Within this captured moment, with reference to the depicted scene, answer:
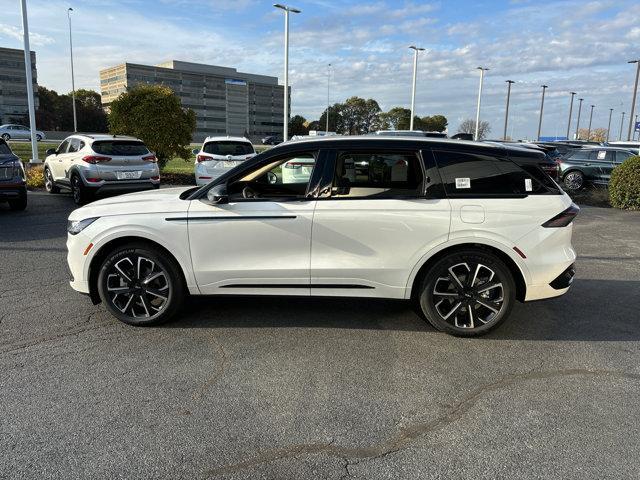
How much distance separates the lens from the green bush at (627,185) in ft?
43.4

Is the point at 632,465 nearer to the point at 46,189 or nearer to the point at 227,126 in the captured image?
the point at 46,189

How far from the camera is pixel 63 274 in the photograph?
626 centimetres

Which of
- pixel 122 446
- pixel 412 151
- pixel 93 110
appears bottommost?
pixel 122 446

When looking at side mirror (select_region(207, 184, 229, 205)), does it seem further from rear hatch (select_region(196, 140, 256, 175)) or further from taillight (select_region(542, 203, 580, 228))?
rear hatch (select_region(196, 140, 256, 175))

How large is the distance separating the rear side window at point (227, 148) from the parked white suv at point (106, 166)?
1533 millimetres

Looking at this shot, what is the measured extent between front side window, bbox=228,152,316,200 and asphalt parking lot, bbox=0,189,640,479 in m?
1.22

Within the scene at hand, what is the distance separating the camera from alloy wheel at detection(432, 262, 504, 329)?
431cm

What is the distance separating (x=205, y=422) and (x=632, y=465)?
8.00 ft

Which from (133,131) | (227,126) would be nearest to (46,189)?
(133,131)

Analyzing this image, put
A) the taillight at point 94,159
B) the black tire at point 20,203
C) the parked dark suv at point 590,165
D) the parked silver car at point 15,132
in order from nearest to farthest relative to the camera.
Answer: the black tire at point 20,203, the taillight at point 94,159, the parked dark suv at point 590,165, the parked silver car at point 15,132

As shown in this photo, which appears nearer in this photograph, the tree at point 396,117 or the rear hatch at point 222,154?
the rear hatch at point 222,154

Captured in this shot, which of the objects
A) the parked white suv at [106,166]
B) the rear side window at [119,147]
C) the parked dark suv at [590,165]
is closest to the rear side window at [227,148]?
the parked white suv at [106,166]

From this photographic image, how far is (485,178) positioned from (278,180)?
187cm

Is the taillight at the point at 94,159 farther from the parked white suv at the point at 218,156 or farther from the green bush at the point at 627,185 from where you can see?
the green bush at the point at 627,185
